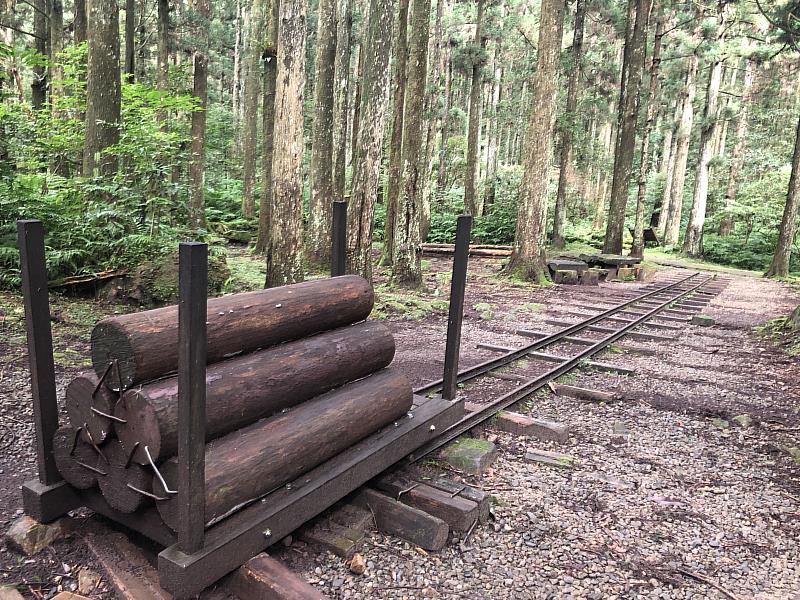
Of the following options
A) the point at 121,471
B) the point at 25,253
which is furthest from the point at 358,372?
the point at 25,253

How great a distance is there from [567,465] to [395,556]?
1.81 meters

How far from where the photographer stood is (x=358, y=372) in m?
3.91

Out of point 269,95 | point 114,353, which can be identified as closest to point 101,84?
point 269,95

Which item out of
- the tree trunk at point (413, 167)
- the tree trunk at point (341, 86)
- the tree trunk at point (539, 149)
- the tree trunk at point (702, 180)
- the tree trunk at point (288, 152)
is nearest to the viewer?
the tree trunk at point (288, 152)

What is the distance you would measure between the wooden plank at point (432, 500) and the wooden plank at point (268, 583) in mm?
1045

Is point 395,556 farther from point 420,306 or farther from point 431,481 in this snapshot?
point 420,306

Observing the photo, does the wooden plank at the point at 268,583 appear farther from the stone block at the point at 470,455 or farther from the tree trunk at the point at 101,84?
the tree trunk at the point at 101,84

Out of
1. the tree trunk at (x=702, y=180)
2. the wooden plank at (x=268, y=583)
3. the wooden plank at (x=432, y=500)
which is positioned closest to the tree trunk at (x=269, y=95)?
the wooden plank at (x=432, y=500)

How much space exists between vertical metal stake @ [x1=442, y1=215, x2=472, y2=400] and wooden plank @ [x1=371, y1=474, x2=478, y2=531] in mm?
1033

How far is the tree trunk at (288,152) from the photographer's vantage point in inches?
346

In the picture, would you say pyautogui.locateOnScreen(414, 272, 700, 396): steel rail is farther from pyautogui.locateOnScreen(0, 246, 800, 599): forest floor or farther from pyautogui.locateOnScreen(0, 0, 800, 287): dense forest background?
pyautogui.locateOnScreen(0, 0, 800, 287): dense forest background

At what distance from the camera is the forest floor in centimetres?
297

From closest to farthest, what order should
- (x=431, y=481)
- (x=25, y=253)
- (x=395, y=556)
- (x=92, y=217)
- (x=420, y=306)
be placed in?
(x=25, y=253), (x=395, y=556), (x=431, y=481), (x=92, y=217), (x=420, y=306)

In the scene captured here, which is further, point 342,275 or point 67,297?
point 67,297
